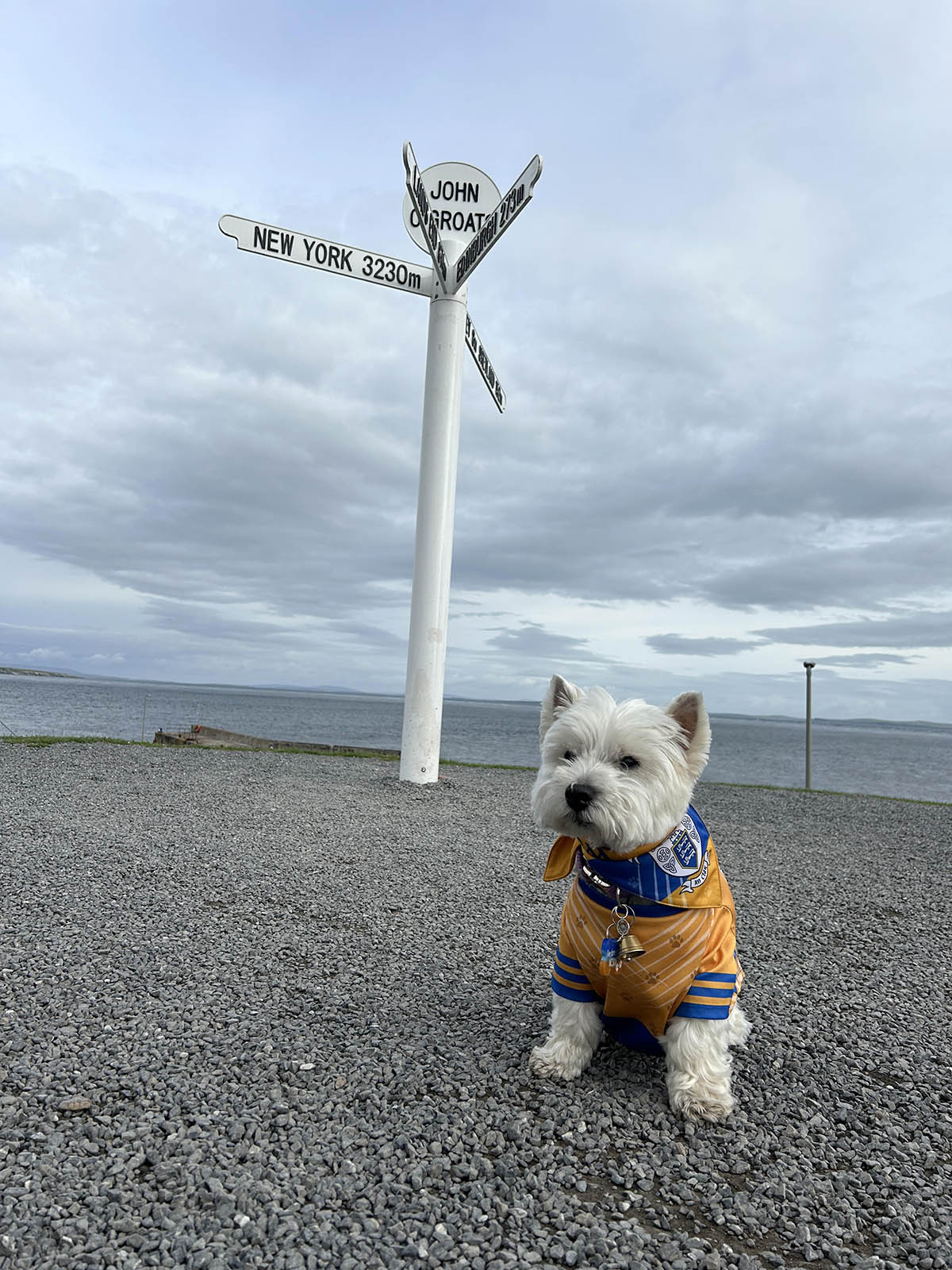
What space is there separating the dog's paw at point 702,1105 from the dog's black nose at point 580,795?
4.07 feet

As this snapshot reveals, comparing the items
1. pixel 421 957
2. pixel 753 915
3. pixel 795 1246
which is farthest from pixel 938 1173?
pixel 753 915

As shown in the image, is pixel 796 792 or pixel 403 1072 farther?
pixel 796 792

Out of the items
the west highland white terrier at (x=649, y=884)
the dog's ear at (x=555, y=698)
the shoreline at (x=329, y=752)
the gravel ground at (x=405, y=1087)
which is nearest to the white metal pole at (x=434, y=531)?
the shoreline at (x=329, y=752)

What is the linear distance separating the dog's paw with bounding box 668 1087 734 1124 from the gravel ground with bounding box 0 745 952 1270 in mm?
74

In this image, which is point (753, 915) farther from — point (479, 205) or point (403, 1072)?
point (479, 205)

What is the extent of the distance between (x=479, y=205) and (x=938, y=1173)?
12618 mm

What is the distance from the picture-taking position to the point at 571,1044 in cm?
346

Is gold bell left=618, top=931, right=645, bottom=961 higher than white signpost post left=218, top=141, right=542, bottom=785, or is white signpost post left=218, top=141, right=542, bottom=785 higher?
white signpost post left=218, top=141, right=542, bottom=785

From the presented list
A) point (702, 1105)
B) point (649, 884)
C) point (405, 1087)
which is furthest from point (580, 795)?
point (405, 1087)

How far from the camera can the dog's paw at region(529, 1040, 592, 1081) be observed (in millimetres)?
3449

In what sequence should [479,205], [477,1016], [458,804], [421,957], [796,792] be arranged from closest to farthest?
[477,1016] < [421,957] < [458,804] < [479,205] < [796,792]

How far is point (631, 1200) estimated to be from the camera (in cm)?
267

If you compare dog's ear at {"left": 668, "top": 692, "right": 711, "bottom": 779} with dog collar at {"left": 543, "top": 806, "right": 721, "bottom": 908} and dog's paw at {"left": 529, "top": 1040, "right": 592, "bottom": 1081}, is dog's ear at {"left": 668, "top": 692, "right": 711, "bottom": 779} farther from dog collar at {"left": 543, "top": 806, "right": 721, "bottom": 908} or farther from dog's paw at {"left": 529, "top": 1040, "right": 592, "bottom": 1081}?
dog's paw at {"left": 529, "top": 1040, "right": 592, "bottom": 1081}

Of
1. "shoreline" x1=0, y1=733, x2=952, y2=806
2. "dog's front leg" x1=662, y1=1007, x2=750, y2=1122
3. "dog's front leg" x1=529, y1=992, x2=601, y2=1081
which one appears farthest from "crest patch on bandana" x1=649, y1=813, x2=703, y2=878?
"shoreline" x1=0, y1=733, x2=952, y2=806
